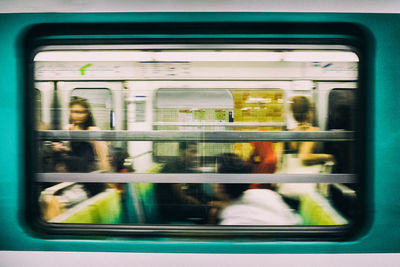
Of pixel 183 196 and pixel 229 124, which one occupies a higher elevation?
pixel 229 124

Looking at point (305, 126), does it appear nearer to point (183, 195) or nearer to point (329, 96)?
point (329, 96)

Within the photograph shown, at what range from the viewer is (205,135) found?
1.75m

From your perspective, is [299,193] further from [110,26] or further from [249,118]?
[110,26]

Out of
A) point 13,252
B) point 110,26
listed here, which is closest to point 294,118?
point 110,26

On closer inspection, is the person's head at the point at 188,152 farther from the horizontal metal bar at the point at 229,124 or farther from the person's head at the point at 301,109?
the person's head at the point at 301,109

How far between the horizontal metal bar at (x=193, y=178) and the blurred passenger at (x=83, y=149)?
0.24 feet

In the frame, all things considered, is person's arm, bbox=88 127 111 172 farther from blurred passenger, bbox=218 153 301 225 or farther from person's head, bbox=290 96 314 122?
person's head, bbox=290 96 314 122

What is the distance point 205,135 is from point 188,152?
140 mm

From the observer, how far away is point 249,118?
1771 millimetres

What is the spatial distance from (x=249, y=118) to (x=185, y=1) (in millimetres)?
740

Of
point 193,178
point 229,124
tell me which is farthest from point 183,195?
point 229,124

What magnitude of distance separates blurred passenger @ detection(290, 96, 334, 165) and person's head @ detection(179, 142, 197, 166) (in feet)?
1.87

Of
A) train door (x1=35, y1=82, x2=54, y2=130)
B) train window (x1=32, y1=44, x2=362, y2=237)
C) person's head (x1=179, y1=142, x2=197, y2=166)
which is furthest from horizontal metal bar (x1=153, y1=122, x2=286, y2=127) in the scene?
train door (x1=35, y1=82, x2=54, y2=130)

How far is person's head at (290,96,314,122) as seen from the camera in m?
1.79
